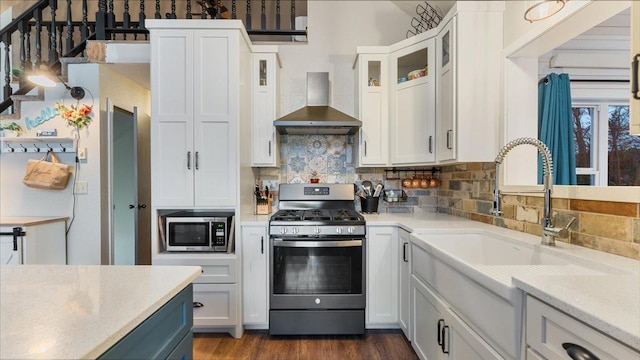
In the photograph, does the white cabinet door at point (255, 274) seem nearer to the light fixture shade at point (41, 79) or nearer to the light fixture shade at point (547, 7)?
the light fixture shade at point (41, 79)

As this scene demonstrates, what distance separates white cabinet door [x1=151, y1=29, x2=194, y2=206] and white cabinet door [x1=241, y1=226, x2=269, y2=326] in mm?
543

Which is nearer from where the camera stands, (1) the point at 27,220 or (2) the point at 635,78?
(2) the point at 635,78

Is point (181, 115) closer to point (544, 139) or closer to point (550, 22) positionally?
point (550, 22)

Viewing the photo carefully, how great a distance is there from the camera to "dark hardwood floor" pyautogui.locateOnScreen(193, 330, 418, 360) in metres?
2.05

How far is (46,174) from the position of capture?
2.83 m

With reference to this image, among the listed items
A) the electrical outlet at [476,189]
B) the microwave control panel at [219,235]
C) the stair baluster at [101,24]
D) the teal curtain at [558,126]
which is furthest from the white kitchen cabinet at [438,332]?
the stair baluster at [101,24]

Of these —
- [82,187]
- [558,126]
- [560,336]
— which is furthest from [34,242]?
[558,126]

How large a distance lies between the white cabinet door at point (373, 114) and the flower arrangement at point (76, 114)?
8.74 feet

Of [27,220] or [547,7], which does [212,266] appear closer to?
[27,220]

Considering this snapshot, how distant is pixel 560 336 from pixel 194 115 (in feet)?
7.63

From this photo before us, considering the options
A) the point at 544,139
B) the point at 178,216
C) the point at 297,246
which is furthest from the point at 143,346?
the point at 544,139

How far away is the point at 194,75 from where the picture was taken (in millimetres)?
2232

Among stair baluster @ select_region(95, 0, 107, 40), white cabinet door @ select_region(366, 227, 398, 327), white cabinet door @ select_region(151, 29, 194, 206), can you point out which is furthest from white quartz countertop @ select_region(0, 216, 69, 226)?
white cabinet door @ select_region(366, 227, 398, 327)

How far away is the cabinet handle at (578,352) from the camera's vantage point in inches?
27.2
